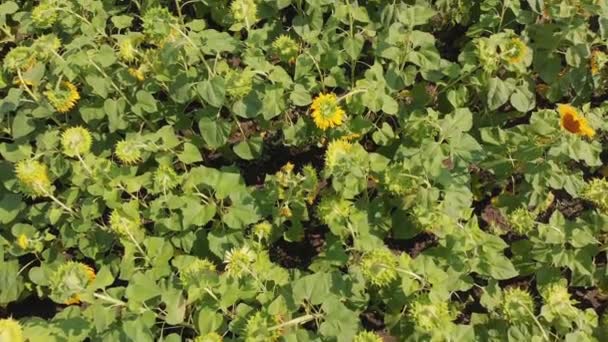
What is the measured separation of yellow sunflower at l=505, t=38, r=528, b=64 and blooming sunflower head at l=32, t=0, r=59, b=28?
6.70 feet

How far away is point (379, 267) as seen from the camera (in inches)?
83.0

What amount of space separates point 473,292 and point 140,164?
5.50 ft

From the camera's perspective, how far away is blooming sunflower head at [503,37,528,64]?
2461mm

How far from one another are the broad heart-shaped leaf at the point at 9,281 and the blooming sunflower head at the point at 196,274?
88cm

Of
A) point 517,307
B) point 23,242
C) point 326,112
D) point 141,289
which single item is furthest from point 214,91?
point 517,307

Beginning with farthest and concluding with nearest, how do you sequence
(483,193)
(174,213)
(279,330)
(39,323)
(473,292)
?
(483,193), (473,292), (174,213), (39,323), (279,330)

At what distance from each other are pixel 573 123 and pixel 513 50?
1.38ft

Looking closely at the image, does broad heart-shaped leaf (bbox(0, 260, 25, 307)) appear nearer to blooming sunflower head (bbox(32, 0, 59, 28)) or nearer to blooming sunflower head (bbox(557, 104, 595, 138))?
blooming sunflower head (bbox(32, 0, 59, 28))

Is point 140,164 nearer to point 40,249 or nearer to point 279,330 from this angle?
point 40,249

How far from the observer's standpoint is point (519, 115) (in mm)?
2914

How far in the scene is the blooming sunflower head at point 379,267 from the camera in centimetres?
211

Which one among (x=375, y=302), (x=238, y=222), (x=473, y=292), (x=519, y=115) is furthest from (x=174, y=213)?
(x=519, y=115)

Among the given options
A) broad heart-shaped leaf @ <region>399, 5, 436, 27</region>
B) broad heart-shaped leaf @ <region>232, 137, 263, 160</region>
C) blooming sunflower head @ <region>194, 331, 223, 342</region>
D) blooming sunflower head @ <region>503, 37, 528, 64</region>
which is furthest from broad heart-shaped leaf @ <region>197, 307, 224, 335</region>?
blooming sunflower head @ <region>503, 37, 528, 64</region>

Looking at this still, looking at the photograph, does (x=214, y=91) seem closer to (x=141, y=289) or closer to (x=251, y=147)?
(x=251, y=147)
